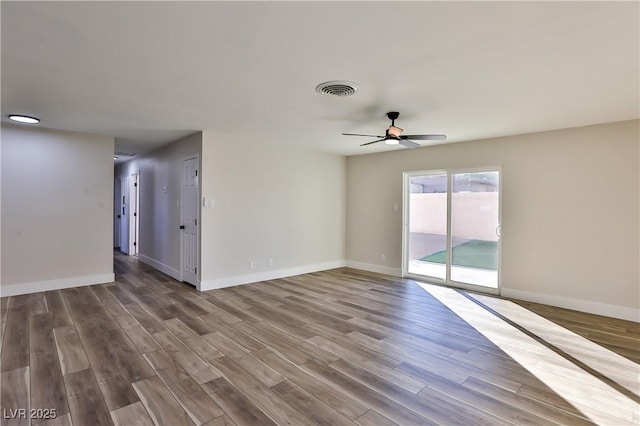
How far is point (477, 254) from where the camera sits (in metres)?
5.37

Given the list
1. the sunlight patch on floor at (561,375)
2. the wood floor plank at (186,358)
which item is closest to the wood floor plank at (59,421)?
the wood floor plank at (186,358)

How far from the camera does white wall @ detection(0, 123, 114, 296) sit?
184 inches

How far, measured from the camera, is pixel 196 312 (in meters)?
4.04

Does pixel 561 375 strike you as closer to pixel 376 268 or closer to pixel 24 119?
pixel 376 268

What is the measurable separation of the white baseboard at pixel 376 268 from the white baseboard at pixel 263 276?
264mm

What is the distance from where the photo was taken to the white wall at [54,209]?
468 centimetres

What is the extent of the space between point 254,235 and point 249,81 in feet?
10.6

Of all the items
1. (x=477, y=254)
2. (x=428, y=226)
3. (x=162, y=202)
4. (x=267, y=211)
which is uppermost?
(x=162, y=202)

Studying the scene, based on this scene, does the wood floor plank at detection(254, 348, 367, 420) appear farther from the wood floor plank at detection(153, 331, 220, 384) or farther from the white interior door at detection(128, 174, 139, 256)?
the white interior door at detection(128, 174, 139, 256)

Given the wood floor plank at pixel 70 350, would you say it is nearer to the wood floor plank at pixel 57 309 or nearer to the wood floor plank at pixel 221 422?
the wood floor plank at pixel 57 309

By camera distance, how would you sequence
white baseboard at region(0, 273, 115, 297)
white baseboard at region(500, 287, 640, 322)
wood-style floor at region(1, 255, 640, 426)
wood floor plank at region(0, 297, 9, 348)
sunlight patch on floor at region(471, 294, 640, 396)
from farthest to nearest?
white baseboard at region(0, 273, 115, 297)
white baseboard at region(500, 287, 640, 322)
wood floor plank at region(0, 297, 9, 348)
sunlight patch on floor at region(471, 294, 640, 396)
wood-style floor at region(1, 255, 640, 426)

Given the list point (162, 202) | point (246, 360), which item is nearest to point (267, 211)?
point (162, 202)

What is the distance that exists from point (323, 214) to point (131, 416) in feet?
16.9

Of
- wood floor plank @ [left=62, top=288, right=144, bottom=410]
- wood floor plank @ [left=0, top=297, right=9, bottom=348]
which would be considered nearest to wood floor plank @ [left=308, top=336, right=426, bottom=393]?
wood floor plank @ [left=62, top=288, right=144, bottom=410]
